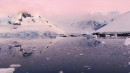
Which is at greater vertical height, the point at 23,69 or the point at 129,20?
the point at 129,20

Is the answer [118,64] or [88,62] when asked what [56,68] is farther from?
[118,64]

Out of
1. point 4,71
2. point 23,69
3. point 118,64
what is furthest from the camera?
point 118,64

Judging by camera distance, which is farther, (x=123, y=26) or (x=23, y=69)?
(x=123, y=26)

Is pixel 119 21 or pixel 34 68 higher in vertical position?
pixel 119 21

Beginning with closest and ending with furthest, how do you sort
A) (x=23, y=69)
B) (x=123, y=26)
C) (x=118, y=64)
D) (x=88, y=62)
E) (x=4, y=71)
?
(x=4, y=71), (x=23, y=69), (x=118, y=64), (x=88, y=62), (x=123, y=26)

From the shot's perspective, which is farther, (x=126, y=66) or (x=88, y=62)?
(x=88, y=62)

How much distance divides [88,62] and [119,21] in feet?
407

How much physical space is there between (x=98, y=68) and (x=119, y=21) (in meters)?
126

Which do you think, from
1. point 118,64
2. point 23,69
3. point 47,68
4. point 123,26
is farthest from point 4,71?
point 123,26

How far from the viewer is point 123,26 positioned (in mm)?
127188

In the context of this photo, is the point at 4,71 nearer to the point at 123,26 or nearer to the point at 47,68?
the point at 47,68

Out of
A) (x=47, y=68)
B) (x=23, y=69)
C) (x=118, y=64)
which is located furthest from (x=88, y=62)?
(x=23, y=69)

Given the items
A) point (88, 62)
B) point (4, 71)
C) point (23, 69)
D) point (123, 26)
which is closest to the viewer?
point (4, 71)

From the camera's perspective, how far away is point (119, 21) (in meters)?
135
